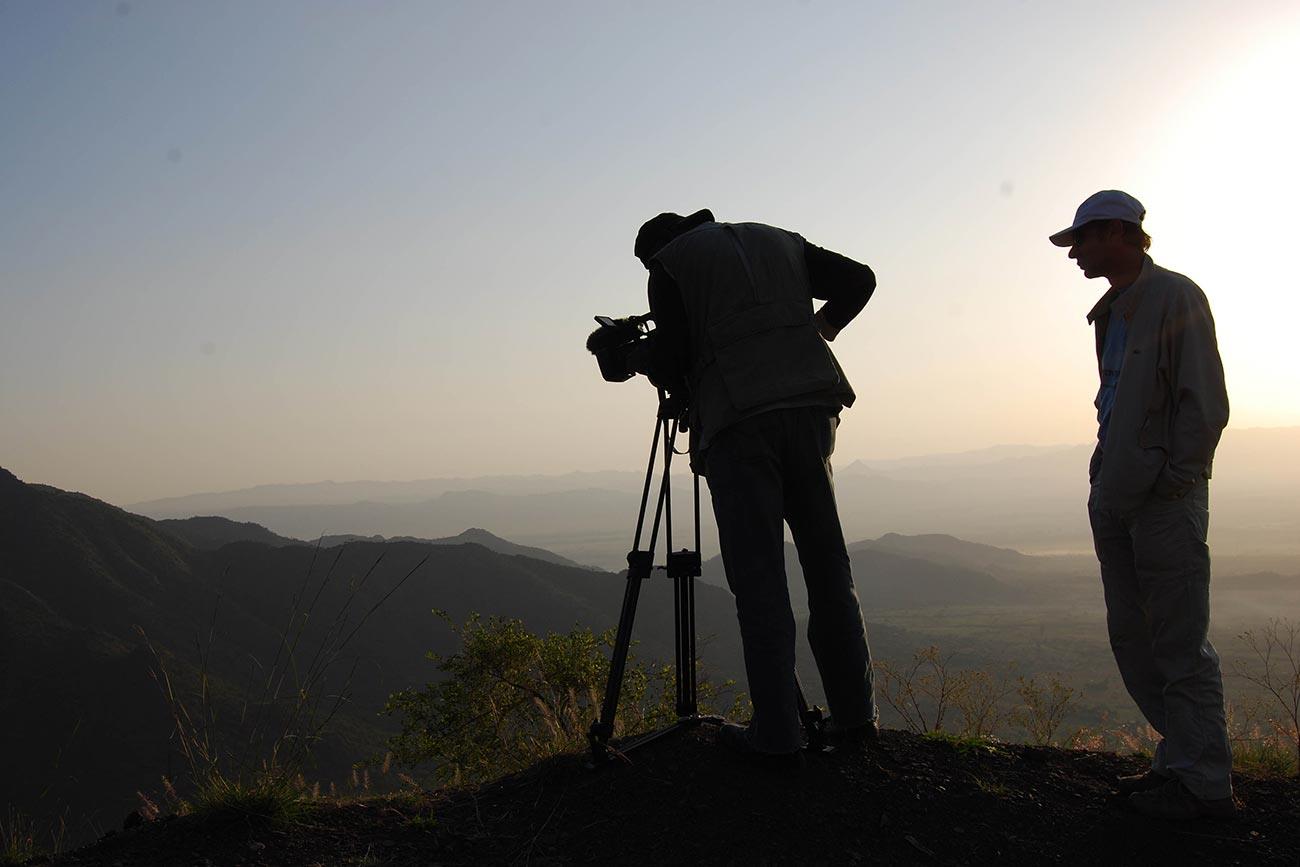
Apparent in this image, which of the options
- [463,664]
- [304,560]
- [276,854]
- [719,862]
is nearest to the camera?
[719,862]

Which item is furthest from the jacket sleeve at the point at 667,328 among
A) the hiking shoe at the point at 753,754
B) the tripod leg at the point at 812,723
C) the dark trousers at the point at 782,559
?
the hiking shoe at the point at 753,754

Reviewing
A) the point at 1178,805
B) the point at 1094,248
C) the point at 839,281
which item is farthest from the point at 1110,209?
the point at 1178,805

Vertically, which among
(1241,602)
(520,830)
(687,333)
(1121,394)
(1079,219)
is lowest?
(1241,602)

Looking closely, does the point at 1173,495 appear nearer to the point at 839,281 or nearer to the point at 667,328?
the point at 839,281

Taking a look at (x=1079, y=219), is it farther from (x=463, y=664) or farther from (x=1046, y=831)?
(x=463, y=664)

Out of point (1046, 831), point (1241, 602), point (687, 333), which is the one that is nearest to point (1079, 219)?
point (687, 333)

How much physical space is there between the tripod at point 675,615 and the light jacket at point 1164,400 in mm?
1634

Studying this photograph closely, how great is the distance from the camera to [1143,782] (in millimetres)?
3543

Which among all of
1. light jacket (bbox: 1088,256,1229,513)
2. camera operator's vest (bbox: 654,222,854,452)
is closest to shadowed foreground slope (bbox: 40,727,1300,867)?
light jacket (bbox: 1088,256,1229,513)

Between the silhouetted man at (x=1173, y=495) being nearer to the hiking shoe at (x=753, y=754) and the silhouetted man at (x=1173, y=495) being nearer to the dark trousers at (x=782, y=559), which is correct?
the dark trousers at (x=782, y=559)

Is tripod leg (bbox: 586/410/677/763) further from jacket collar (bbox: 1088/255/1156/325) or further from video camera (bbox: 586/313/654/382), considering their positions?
jacket collar (bbox: 1088/255/1156/325)

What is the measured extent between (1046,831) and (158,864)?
336 centimetres

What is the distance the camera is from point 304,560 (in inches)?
3174

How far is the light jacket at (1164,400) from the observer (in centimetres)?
319
